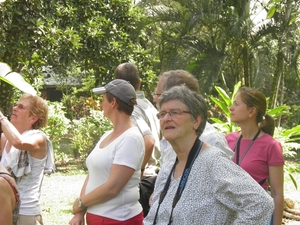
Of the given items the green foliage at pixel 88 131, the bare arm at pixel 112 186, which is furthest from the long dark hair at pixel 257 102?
the green foliage at pixel 88 131

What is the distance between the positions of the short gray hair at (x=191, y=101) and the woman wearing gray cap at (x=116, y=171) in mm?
874

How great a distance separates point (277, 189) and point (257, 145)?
37 cm

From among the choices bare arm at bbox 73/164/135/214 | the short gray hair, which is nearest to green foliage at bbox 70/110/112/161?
bare arm at bbox 73/164/135/214

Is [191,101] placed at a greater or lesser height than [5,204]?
greater

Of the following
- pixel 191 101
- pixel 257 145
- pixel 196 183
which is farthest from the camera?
pixel 257 145

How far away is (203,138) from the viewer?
3447 millimetres

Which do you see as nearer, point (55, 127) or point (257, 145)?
point (257, 145)

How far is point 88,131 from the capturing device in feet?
57.2

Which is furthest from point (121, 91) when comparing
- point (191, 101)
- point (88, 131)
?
point (88, 131)

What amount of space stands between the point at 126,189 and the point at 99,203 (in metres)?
0.21

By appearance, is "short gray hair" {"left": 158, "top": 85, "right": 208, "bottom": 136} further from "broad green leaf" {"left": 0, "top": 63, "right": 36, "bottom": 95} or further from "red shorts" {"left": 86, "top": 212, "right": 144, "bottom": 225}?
"red shorts" {"left": 86, "top": 212, "right": 144, "bottom": 225}

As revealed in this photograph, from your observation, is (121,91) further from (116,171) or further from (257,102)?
(257,102)

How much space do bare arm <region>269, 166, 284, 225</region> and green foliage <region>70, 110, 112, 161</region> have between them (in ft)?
42.5

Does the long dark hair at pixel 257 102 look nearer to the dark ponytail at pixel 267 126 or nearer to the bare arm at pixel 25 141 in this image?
the dark ponytail at pixel 267 126
